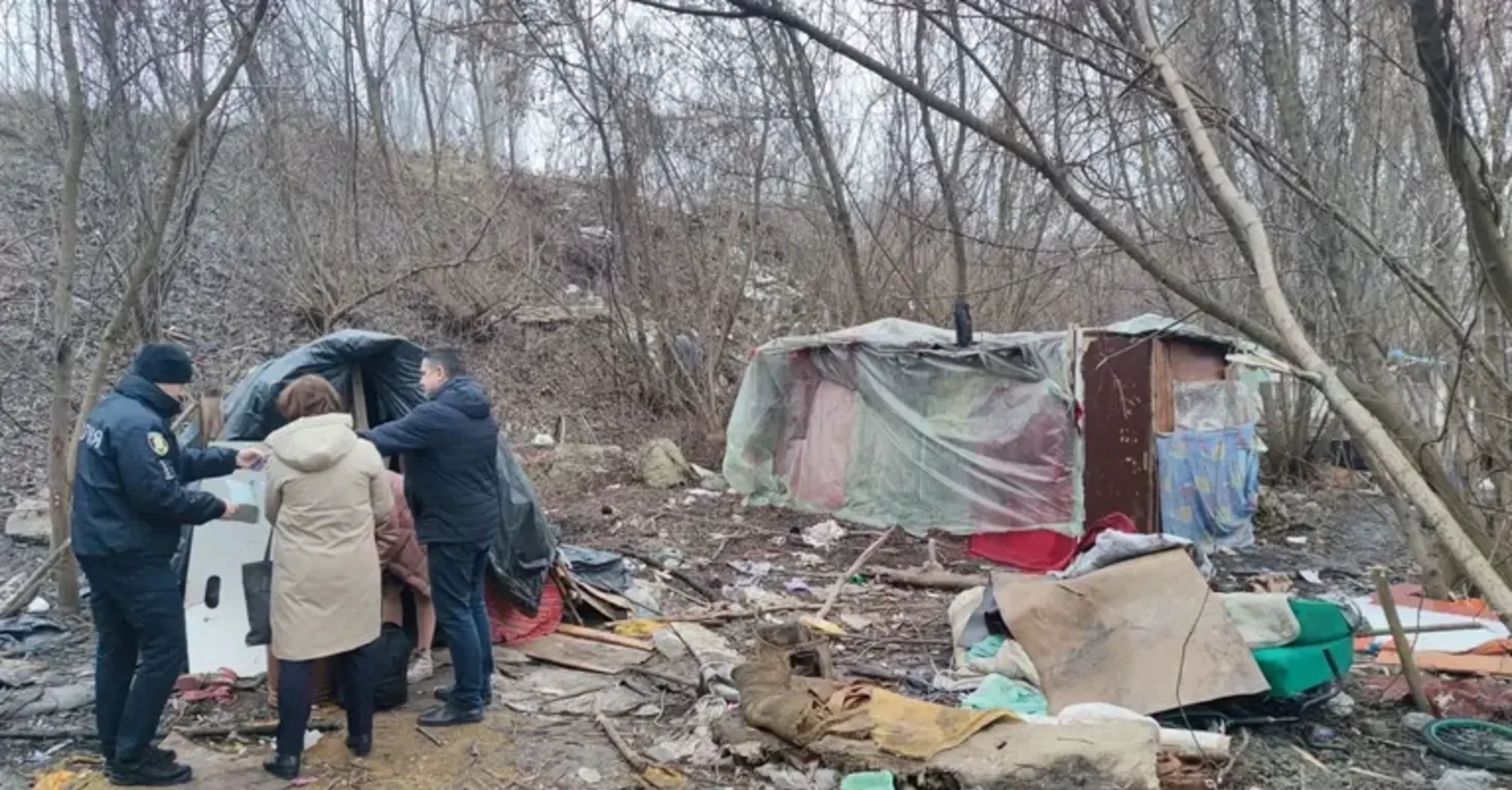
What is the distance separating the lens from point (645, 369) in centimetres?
1419

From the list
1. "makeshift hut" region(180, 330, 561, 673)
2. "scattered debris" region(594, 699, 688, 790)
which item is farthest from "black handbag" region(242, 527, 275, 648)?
"scattered debris" region(594, 699, 688, 790)

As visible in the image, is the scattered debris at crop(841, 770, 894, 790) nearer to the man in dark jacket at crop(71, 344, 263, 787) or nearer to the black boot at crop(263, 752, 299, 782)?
the black boot at crop(263, 752, 299, 782)

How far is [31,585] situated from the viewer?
237 inches

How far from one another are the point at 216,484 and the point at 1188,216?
583 cm

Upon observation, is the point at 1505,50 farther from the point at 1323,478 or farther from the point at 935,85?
the point at 1323,478

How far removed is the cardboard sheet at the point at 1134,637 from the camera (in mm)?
4953

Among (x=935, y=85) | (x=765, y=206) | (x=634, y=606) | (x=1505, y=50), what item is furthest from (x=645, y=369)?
(x=1505, y=50)

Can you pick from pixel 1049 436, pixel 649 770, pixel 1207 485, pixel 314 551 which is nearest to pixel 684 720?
pixel 649 770

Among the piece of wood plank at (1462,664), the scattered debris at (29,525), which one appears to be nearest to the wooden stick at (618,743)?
the piece of wood plank at (1462,664)

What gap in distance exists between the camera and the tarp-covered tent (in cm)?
529

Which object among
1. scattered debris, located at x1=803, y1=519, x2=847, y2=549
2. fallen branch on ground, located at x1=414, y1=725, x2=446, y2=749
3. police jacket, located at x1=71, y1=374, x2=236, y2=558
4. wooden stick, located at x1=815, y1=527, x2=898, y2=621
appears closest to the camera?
police jacket, located at x1=71, y1=374, x2=236, y2=558

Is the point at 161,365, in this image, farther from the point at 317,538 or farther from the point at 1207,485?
the point at 1207,485

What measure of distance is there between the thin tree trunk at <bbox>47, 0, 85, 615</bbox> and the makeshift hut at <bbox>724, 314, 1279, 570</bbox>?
21.9 feet

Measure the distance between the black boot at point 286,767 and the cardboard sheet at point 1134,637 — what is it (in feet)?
10.9
